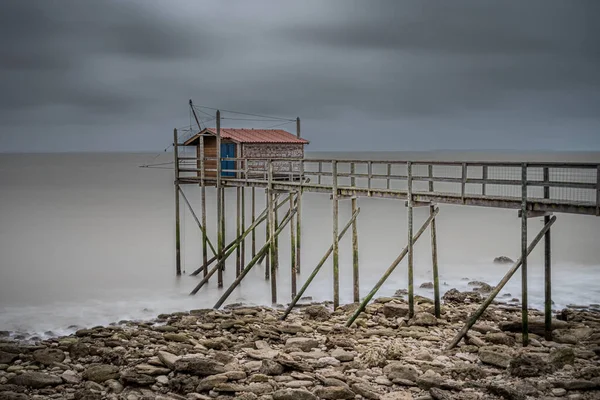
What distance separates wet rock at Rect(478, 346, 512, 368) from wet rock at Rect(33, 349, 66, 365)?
1028cm

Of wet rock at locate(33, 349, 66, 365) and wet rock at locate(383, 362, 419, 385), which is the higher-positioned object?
wet rock at locate(383, 362, 419, 385)

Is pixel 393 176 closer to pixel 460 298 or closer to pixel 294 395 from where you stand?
pixel 460 298

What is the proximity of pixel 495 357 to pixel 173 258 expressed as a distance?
2268cm

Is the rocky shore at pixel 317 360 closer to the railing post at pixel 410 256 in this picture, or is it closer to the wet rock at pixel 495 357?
the wet rock at pixel 495 357

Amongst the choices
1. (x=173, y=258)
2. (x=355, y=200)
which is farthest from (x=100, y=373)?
(x=173, y=258)

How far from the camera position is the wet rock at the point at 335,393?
12.7 meters

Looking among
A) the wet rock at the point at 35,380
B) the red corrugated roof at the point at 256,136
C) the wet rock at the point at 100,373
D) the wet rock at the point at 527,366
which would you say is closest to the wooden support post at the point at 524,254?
the wet rock at the point at 527,366

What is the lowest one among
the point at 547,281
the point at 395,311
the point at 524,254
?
the point at 395,311

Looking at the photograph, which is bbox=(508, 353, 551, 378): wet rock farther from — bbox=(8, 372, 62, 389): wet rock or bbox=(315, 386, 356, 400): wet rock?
bbox=(8, 372, 62, 389): wet rock

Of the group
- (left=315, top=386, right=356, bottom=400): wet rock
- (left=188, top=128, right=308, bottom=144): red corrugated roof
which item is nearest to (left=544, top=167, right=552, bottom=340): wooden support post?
(left=315, top=386, right=356, bottom=400): wet rock

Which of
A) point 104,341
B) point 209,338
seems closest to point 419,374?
point 209,338

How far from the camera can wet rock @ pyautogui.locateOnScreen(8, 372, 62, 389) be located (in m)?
13.8

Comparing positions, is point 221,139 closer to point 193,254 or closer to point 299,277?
point 299,277

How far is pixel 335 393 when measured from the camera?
503 inches
